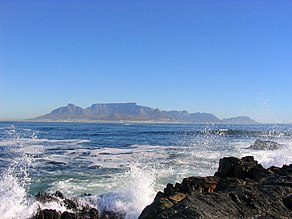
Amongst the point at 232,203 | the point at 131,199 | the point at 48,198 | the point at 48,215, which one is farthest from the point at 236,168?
the point at 48,198

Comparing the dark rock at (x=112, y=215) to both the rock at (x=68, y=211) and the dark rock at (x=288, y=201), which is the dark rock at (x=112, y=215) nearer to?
the rock at (x=68, y=211)

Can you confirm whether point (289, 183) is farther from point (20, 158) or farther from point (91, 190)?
point (20, 158)

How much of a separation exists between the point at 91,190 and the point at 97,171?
536 centimetres

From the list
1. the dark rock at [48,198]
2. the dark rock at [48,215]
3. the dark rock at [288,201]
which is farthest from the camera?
the dark rock at [48,198]

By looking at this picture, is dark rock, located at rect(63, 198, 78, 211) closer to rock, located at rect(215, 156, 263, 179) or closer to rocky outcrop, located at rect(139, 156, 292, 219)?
rocky outcrop, located at rect(139, 156, 292, 219)

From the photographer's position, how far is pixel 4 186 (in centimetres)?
1617

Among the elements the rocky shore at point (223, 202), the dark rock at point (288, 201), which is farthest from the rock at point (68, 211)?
the dark rock at point (288, 201)

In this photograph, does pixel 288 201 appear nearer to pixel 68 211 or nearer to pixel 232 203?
pixel 232 203

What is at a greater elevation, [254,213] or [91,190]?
[254,213]

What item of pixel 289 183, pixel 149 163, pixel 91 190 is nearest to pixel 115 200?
pixel 91 190

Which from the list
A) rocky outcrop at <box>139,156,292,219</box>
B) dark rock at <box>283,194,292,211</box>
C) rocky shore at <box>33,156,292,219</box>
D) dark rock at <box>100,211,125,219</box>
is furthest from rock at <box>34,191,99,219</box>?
dark rock at <box>283,194,292,211</box>

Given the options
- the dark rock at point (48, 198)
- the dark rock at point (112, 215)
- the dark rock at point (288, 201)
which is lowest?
the dark rock at point (112, 215)

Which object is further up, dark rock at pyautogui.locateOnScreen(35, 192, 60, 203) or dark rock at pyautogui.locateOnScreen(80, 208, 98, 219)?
dark rock at pyautogui.locateOnScreen(35, 192, 60, 203)

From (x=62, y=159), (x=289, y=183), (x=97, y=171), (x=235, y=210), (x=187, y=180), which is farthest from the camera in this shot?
(x=62, y=159)
